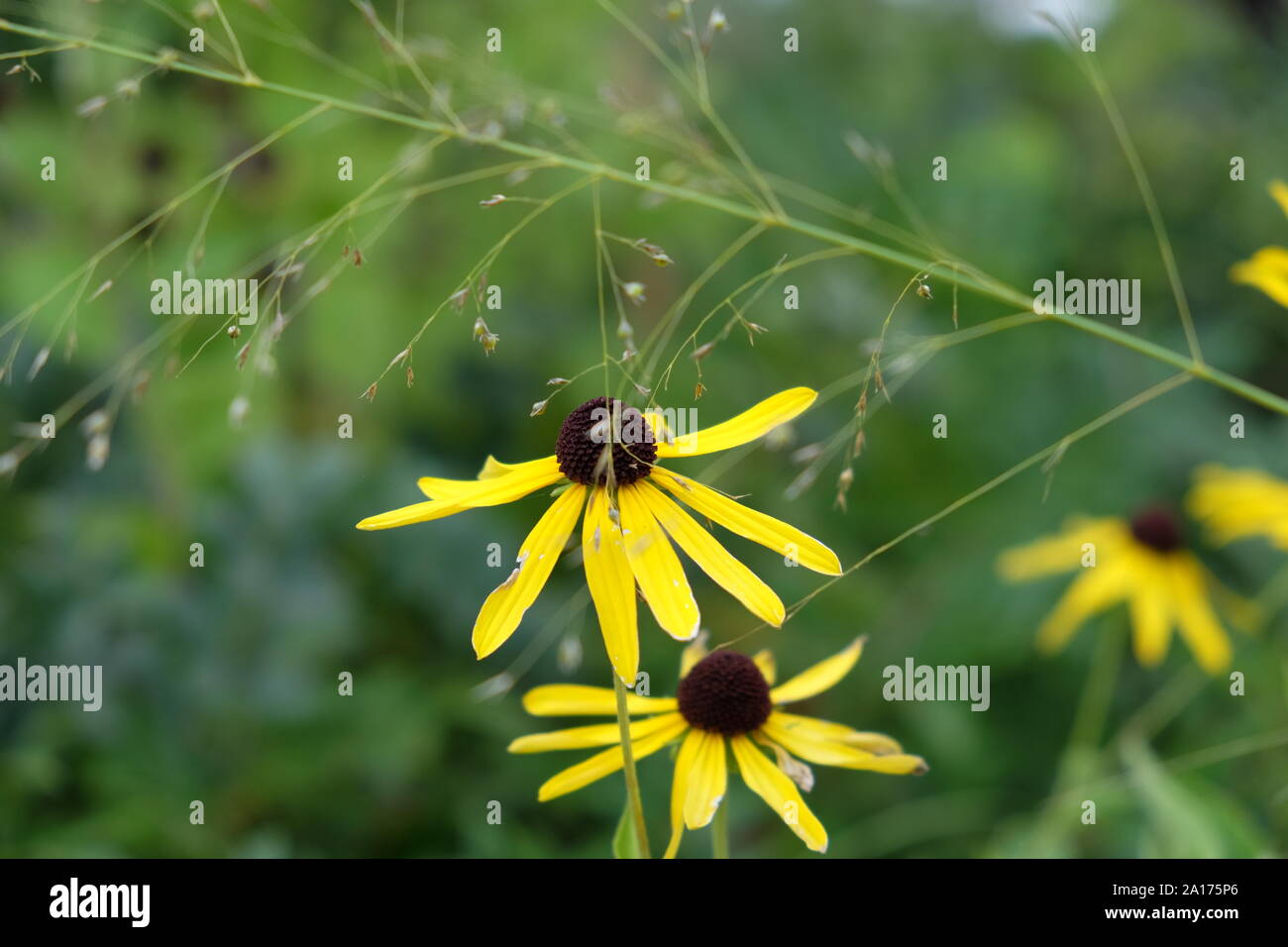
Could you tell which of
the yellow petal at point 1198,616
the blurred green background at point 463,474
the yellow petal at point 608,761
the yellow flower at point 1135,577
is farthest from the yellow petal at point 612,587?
the yellow flower at point 1135,577

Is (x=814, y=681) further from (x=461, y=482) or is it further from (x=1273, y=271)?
(x=1273, y=271)

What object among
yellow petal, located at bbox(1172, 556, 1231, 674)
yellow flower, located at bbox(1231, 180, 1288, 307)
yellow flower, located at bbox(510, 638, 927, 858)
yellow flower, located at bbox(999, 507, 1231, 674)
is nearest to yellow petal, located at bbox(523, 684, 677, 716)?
yellow flower, located at bbox(510, 638, 927, 858)

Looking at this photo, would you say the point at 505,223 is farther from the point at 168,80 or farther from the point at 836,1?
the point at 836,1

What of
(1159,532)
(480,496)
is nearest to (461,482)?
(480,496)

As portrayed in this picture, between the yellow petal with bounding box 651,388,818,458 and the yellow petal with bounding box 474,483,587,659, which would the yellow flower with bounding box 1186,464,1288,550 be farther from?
the yellow petal with bounding box 474,483,587,659
